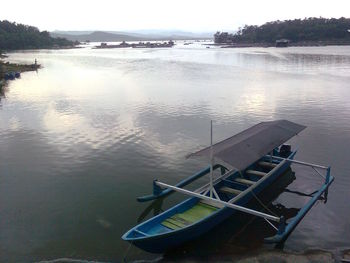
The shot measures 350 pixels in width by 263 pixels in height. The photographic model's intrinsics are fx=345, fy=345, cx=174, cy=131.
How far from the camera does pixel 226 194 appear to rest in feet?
62.2

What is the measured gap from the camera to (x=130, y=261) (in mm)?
14859

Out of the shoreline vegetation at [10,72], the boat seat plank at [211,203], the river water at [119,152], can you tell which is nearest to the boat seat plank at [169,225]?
the river water at [119,152]

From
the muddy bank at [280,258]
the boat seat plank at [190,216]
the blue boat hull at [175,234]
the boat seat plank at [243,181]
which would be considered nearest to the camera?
the blue boat hull at [175,234]

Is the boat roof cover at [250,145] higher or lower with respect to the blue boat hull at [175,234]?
higher

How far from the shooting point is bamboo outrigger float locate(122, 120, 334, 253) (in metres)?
14.7

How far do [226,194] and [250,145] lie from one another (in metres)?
3.00

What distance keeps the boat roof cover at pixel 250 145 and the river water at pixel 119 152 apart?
12.2 ft

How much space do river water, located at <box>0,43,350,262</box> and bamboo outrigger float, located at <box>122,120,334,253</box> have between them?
108cm

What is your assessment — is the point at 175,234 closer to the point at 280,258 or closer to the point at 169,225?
the point at 169,225

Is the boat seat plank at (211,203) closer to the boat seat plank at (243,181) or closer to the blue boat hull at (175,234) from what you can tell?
the blue boat hull at (175,234)

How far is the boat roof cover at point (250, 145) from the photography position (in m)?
17.0

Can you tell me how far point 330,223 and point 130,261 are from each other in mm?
10549

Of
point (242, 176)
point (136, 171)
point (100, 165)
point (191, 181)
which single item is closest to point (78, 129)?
point (100, 165)

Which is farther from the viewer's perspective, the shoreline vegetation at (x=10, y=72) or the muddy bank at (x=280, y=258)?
the shoreline vegetation at (x=10, y=72)
